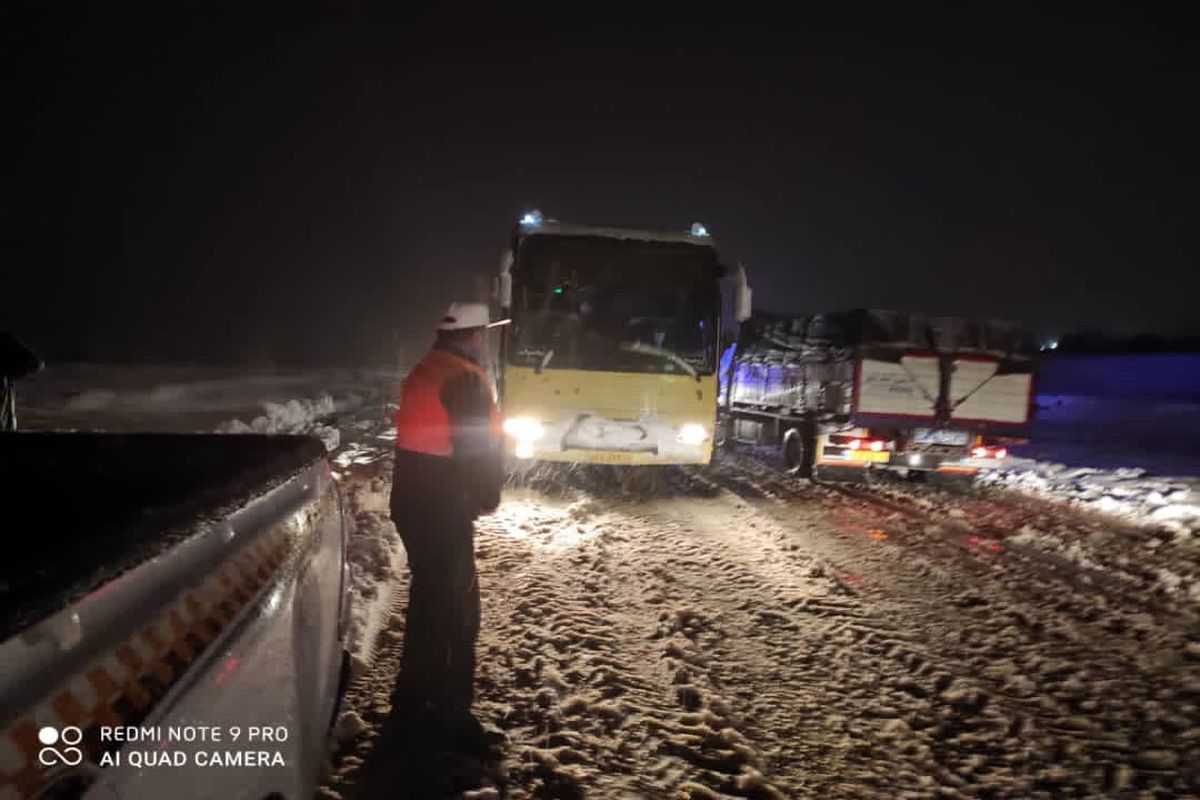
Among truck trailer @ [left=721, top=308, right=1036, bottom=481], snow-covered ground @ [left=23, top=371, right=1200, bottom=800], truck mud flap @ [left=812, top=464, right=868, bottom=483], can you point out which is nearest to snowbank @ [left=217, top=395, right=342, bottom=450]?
snow-covered ground @ [left=23, top=371, right=1200, bottom=800]

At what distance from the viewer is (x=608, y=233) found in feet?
28.2

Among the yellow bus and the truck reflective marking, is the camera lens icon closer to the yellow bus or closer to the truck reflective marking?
the truck reflective marking

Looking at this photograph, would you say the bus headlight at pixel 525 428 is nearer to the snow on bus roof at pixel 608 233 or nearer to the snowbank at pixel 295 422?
the snow on bus roof at pixel 608 233

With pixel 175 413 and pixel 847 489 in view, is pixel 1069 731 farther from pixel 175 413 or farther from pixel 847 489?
pixel 175 413

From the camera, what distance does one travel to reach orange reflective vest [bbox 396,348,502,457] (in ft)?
11.1

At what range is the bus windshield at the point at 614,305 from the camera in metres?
8.48

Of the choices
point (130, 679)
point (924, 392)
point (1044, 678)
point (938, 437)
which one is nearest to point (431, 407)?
point (130, 679)

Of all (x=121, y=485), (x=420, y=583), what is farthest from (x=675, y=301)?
(x=121, y=485)

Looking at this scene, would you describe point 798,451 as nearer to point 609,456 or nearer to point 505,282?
point 609,456

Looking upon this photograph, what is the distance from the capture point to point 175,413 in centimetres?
1828

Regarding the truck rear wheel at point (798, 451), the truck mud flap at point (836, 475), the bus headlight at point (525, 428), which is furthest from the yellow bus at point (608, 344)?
the truck mud flap at point (836, 475)

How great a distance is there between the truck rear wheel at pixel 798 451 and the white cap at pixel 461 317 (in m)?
8.02

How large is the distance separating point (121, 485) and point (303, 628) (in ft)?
2.58

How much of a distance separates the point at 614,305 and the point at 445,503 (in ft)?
17.9
